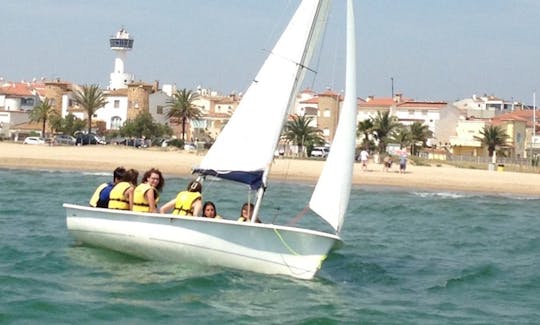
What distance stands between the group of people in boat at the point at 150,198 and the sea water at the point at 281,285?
887 millimetres

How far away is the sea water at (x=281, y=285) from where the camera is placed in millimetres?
15289

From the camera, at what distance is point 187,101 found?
89.6m

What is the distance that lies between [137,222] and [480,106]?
122m

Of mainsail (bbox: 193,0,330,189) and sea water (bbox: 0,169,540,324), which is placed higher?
mainsail (bbox: 193,0,330,189)

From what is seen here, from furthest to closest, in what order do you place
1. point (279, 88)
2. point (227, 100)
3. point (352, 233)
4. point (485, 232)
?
point (227, 100), point (485, 232), point (352, 233), point (279, 88)

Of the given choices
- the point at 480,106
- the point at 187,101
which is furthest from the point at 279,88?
the point at 480,106

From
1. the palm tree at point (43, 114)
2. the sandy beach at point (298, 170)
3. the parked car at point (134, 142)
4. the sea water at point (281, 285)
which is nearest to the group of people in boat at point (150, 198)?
the sea water at point (281, 285)

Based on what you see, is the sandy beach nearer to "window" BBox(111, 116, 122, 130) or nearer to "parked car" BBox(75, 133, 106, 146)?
"parked car" BBox(75, 133, 106, 146)

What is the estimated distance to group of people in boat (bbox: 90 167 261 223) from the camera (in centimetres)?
1791

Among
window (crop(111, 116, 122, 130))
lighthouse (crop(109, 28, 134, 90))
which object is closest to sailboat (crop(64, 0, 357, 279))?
window (crop(111, 116, 122, 130))

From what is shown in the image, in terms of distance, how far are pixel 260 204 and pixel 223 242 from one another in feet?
3.24

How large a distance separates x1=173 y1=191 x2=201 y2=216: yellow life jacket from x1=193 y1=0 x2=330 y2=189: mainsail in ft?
3.22

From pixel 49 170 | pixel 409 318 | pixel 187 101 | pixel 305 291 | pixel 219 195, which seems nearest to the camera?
pixel 409 318

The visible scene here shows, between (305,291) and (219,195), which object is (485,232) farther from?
(305,291)
